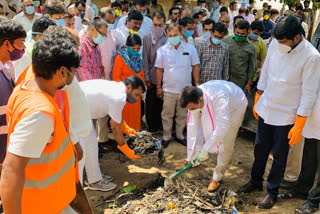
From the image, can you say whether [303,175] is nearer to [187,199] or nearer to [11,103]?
[187,199]

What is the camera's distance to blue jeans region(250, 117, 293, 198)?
3.05 metres

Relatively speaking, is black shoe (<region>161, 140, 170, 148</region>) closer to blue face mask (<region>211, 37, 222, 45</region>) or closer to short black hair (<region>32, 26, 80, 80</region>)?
blue face mask (<region>211, 37, 222, 45</region>)

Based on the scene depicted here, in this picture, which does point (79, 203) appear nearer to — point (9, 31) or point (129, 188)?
point (9, 31)

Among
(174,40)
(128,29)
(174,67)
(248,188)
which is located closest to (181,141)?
(174,67)

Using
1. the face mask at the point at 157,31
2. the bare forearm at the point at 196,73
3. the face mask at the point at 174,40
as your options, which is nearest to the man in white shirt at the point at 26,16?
the face mask at the point at 157,31

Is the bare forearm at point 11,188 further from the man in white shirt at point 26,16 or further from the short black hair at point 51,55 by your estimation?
A: the man in white shirt at point 26,16

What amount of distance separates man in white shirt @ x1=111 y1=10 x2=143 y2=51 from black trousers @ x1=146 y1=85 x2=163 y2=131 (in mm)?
988

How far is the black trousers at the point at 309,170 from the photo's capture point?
3.15 metres

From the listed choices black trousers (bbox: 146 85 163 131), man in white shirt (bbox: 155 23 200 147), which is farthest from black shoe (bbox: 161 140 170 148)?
black trousers (bbox: 146 85 163 131)

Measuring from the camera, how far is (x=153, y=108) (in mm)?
5285

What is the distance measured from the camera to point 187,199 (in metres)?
3.17

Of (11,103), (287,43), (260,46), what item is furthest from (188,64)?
(11,103)

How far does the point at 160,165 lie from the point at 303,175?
1.90 meters

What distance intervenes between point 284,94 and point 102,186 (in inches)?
94.5
